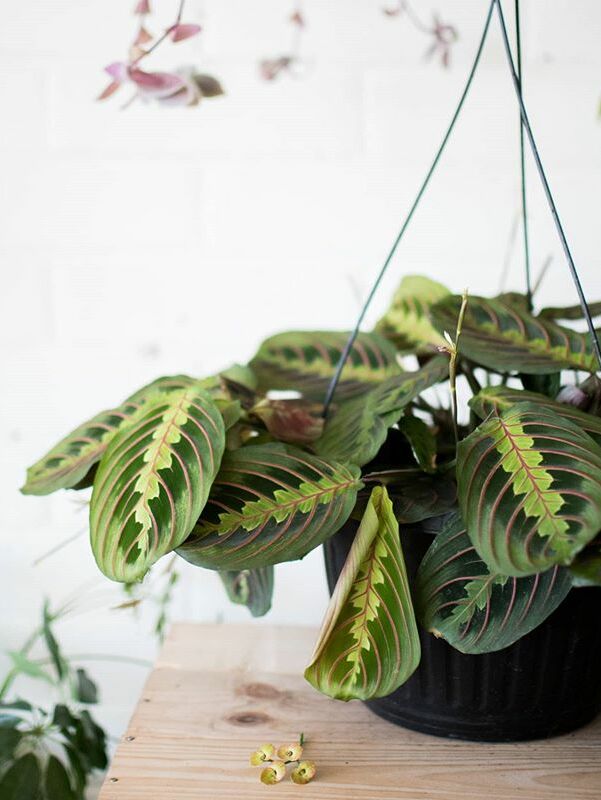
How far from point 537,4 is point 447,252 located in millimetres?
364

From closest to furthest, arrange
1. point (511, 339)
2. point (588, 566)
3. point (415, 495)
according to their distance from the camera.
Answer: point (588, 566), point (415, 495), point (511, 339)

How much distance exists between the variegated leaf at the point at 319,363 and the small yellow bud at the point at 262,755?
1.20ft

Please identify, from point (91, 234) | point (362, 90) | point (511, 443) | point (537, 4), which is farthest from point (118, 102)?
point (511, 443)

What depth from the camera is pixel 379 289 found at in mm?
1273

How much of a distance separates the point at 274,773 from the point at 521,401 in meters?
0.39

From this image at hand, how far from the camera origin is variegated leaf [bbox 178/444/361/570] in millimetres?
650

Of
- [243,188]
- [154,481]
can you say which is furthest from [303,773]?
[243,188]

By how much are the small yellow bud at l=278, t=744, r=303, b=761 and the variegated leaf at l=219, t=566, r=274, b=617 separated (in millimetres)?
127

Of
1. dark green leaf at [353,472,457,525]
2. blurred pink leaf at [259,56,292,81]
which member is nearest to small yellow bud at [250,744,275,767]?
dark green leaf at [353,472,457,525]

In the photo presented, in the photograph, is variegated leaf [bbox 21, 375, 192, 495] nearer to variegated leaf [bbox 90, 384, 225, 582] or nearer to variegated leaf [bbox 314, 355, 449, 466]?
variegated leaf [bbox 90, 384, 225, 582]

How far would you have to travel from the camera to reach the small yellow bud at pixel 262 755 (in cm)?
76

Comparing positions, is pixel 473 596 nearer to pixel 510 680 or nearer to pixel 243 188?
pixel 510 680

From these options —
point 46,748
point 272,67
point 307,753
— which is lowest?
point 46,748

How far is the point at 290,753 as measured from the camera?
0.76m
